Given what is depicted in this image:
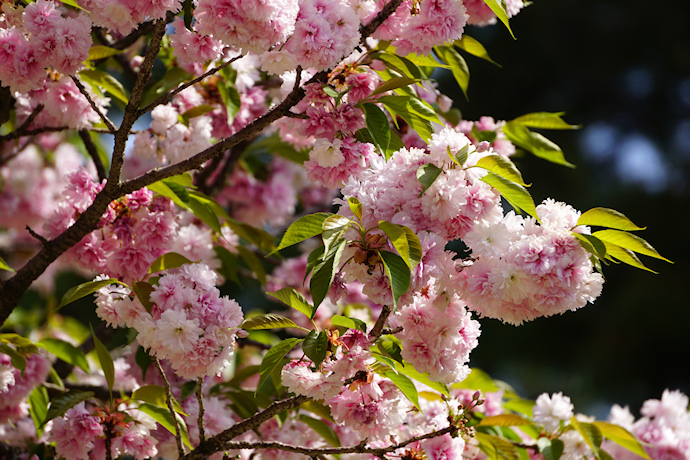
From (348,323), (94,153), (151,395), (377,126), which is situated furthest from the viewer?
(94,153)

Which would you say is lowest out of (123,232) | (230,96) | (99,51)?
(123,232)

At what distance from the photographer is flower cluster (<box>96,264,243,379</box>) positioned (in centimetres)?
109

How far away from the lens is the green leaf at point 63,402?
4.17 feet

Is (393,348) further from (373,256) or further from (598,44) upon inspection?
(598,44)

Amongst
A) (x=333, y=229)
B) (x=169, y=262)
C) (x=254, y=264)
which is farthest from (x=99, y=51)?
(x=333, y=229)

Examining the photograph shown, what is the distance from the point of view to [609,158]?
684cm

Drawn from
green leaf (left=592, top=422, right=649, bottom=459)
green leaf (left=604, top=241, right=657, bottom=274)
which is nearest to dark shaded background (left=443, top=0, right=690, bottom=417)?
green leaf (left=592, top=422, right=649, bottom=459)

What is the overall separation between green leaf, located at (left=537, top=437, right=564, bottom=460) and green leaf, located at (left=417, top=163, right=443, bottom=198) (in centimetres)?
74

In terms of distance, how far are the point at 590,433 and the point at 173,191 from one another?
3.30 feet

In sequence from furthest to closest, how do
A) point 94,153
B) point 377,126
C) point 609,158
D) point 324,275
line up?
point 609,158 → point 94,153 → point 377,126 → point 324,275

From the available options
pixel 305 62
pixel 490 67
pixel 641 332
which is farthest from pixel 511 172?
pixel 490 67

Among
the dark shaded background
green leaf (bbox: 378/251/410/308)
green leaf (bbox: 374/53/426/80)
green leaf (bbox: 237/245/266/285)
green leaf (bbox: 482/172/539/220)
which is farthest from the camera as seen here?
the dark shaded background

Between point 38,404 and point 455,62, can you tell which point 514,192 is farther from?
point 38,404

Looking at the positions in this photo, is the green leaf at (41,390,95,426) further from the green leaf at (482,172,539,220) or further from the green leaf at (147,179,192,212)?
the green leaf at (482,172,539,220)
